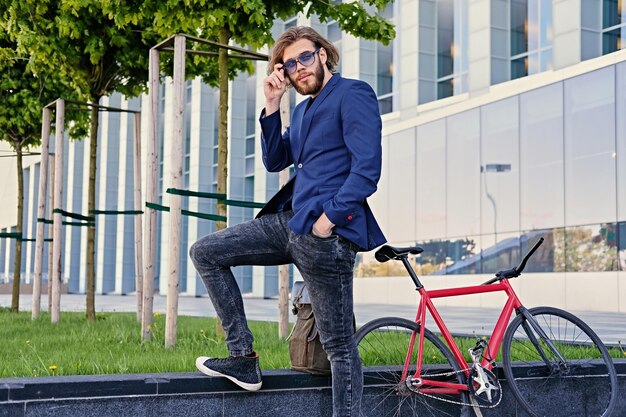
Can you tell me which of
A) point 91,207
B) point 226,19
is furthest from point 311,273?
point 91,207

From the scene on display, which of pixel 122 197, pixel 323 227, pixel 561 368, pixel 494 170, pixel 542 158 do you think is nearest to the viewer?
pixel 323 227

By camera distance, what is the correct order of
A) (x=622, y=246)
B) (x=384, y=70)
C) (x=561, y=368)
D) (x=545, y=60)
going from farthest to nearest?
1. (x=384, y=70)
2. (x=545, y=60)
3. (x=622, y=246)
4. (x=561, y=368)

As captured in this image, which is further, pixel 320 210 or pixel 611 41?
pixel 611 41

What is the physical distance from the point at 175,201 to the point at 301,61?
3.44m

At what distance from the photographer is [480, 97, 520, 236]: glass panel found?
2186cm

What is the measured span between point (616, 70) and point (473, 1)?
544 centimetres

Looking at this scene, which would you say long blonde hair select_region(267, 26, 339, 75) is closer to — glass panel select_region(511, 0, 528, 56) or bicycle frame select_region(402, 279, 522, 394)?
bicycle frame select_region(402, 279, 522, 394)

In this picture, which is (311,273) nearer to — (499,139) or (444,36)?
(499,139)

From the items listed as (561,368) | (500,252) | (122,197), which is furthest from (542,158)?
(122,197)

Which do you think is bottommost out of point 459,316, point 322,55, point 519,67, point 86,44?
point 459,316

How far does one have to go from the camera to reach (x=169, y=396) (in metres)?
4.49

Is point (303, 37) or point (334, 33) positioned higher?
point (334, 33)

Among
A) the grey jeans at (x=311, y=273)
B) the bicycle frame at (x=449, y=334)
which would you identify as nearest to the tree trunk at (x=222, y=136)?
the bicycle frame at (x=449, y=334)

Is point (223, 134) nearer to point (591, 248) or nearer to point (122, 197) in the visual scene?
point (591, 248)
